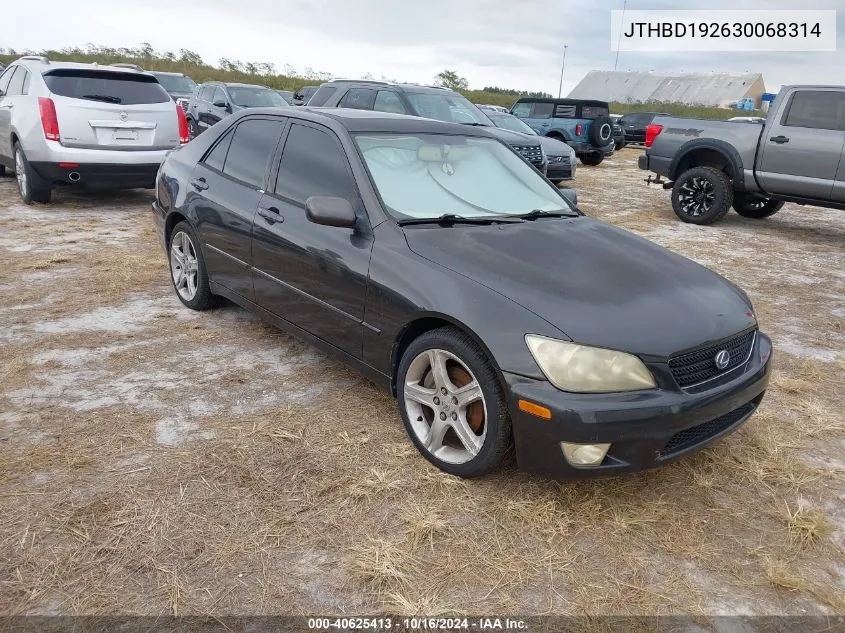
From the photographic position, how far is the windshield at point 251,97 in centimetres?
1345

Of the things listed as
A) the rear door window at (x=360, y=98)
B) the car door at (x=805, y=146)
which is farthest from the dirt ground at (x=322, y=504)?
the rear door window at (x=360, y=98)

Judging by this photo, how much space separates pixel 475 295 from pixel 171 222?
3089mm

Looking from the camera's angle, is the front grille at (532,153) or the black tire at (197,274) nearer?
the black tire at (197,274)

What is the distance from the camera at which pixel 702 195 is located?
941cm

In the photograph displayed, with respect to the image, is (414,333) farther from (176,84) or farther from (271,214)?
(176,84)

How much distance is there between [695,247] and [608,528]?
20.3ft

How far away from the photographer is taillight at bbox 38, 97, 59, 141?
24.9 feet

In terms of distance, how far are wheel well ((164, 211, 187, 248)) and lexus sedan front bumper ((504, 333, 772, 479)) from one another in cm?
322

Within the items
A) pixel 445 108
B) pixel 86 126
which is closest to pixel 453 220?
pixel 86 126

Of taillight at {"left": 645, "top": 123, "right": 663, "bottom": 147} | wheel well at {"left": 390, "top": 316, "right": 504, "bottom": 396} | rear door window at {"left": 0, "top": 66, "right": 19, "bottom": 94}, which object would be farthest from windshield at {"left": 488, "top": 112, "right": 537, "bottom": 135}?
wheel well at {"left": 390, "top": 316, "right": 504, "bottom": 396}

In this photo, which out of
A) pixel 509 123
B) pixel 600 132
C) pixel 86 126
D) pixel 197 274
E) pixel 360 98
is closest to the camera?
pixel 197 274

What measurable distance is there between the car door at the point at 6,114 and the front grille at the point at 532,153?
22.9 ft

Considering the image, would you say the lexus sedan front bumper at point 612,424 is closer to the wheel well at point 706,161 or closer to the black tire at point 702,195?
the black tire at point 702,195

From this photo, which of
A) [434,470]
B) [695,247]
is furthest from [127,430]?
[695,247]
